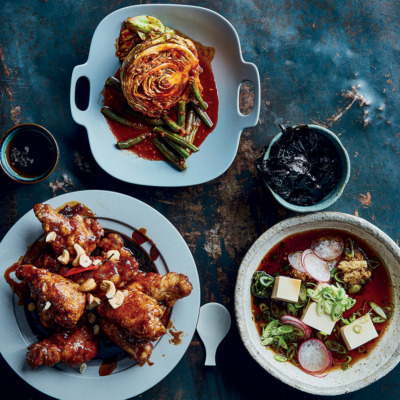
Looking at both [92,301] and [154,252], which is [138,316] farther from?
[154,252]

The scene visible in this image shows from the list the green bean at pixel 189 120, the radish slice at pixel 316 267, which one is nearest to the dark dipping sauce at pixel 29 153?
the green bean at pixel 189 120

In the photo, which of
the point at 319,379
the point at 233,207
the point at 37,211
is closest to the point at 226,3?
the point at 233,207

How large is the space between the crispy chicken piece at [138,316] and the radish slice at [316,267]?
1218 mm

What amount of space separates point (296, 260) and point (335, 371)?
946 millimetres

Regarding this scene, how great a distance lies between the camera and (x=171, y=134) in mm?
3168

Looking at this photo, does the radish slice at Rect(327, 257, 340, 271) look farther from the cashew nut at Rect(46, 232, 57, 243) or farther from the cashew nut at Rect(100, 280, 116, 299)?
the cashew nut at Rect(46, 232, 57, 243)

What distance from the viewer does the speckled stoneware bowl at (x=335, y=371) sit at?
9.66ft

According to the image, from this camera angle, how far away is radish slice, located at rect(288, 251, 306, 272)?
10.4ft

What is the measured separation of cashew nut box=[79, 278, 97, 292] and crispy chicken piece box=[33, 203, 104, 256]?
226 mm

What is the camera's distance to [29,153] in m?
3.12

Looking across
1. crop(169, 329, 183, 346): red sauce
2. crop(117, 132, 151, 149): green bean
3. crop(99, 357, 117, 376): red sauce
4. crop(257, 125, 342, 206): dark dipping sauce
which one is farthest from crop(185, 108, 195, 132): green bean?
crop(99, 357, 117, 376): red sauce

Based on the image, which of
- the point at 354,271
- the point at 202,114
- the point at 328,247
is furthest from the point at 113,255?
the point at 354,271

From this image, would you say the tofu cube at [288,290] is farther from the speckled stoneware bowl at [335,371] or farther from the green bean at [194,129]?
the green bean at [194,129]

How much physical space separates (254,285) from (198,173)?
1011 millimetres
